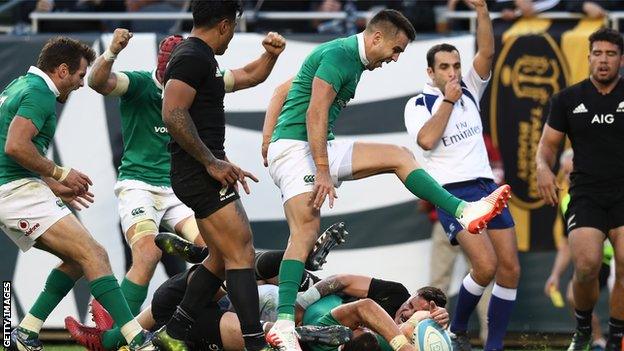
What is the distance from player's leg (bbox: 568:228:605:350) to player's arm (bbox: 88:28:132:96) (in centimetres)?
356

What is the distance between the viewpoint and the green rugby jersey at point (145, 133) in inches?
400

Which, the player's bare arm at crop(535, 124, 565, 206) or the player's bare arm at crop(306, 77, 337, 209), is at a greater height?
the player's bare arm at crop(306, 77, 337, 209)

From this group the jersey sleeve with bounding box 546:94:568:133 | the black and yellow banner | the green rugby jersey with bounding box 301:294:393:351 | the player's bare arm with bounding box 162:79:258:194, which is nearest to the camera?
the player's bare arm with bounding box 162:79:258:194

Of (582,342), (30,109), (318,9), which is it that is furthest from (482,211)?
(318,9)

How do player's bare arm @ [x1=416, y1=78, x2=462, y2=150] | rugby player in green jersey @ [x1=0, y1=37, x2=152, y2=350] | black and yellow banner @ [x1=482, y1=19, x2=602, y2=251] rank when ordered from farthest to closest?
black and yellow banner @ [x1=482, y1=19, x2=602, y2=251]
player's bare arm @ [x1=416, y1=78, x2=462, y2=150]
rugby player in green jersey @ [x1=0, y1=37, x2=152, y2=350]

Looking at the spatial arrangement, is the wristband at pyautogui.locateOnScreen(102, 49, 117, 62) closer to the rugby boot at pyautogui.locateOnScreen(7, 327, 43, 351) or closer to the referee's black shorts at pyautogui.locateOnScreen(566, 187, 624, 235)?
the rugby boot at pyautogui.locateOnScreen(7, 327, 43, 351)

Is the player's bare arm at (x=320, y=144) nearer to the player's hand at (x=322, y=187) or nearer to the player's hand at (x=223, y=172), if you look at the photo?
the player's hand at (x=322, y=187)

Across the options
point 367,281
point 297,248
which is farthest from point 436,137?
point 297,248

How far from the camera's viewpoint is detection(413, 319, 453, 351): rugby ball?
8469 mm

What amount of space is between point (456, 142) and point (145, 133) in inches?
93.9

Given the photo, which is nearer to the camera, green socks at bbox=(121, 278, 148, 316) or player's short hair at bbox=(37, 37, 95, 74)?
player's short hair at bbox=(37, 37, 95, 74)

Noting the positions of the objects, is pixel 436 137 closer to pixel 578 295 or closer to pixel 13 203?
pixel 578 295

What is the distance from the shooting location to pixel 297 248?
326 inches

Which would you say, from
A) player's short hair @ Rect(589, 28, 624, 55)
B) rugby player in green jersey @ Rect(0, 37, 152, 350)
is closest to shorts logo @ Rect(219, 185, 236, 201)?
rugby player in green jersey @ Rect(0, 37, 152, 350)
